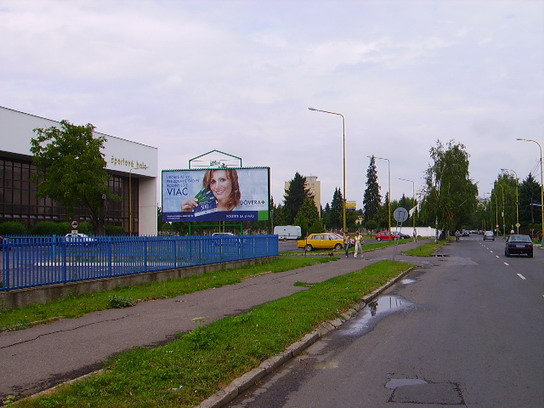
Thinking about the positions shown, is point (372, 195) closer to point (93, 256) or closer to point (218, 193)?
point (218, 193)

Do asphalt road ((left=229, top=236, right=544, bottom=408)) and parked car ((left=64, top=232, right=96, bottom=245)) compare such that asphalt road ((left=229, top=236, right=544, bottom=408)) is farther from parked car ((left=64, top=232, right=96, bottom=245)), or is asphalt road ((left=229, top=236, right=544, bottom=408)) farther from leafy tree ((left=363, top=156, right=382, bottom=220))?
leafy tree ((left=363, top=156, right=382, bottom=220))

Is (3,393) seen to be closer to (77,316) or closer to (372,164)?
(77,316)

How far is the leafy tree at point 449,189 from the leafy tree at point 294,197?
47492 mm

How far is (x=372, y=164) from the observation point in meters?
127

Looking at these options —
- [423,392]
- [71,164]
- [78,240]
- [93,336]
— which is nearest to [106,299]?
[78,240]

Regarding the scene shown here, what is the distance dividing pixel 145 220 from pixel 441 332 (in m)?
65.2

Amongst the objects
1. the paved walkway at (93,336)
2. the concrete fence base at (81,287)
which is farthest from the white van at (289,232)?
the paved walkway at (93,336)

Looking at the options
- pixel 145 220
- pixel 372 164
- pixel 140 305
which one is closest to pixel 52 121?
pixel 145 220

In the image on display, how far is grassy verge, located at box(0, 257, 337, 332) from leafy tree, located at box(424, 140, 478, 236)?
177ft

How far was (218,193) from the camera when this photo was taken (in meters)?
35.1

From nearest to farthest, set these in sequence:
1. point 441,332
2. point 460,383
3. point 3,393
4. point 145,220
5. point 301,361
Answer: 1. point 3,393
2. point 460,383
3. point 301,361
4. point 441,332
5. point 145,220

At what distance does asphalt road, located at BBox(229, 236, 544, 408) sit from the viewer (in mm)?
6062

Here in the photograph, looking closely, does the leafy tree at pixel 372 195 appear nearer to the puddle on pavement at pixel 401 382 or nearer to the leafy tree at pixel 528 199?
the leafy tree at pixel 528 199

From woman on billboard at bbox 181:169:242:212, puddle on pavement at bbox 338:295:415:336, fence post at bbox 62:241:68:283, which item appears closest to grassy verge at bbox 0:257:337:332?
fence post at bbox 62:241:68:283
